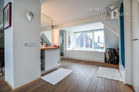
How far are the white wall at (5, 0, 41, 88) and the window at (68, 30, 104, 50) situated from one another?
3.45 meters

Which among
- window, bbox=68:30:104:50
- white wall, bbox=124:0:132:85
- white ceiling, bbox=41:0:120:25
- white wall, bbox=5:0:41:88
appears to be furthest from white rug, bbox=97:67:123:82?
window, bbox=68:30:104:50

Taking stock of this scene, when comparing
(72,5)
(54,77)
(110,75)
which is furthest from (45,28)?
(110,75)

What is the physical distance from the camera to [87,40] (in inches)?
198

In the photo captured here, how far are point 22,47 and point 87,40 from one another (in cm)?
451

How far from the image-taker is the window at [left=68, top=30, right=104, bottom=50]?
14.8ft

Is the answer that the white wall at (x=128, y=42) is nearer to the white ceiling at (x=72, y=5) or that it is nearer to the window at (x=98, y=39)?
the white ceiling at (x=72, y=5)

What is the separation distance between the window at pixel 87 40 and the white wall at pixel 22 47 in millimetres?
3450

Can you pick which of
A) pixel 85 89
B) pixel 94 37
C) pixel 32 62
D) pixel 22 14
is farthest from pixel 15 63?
pixel 94 37

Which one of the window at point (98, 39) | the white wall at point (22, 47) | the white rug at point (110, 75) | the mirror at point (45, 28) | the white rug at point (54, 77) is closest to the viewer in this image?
the white wall at point (22, 47)

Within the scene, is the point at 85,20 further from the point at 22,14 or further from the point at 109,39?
the point at 22,14

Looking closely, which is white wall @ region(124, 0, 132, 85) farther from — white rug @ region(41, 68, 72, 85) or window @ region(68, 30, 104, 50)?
window @ region(68, 30, 104, 50)

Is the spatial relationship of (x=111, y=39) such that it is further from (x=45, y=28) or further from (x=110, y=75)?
(x=45, y=28)

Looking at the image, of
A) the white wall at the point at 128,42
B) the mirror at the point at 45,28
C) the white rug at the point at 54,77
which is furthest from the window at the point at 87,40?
the white rug at the point at 54,77

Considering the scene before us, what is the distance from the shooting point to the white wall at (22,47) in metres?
1.33
